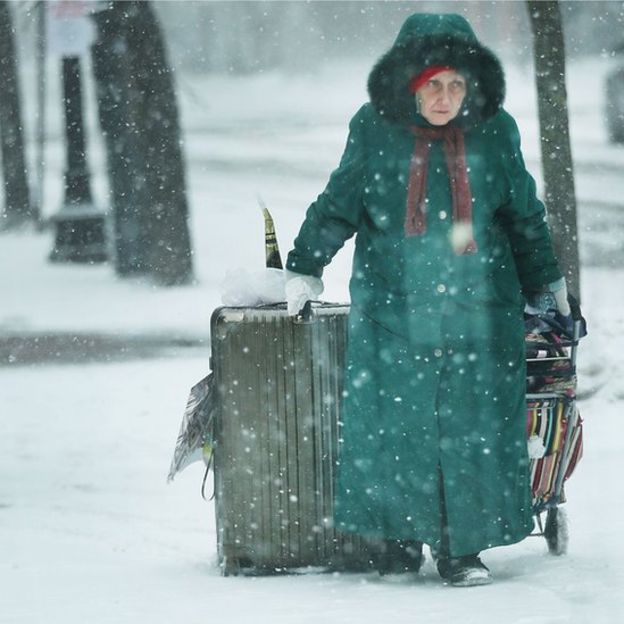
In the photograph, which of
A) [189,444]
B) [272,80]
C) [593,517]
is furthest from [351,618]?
[272,80]

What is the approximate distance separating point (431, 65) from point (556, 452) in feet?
4.09

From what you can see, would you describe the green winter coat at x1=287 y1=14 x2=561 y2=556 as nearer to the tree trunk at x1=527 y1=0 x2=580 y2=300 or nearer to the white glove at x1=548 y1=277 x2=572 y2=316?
the white glove at x1=548 y1=277 x2=572 y2=316

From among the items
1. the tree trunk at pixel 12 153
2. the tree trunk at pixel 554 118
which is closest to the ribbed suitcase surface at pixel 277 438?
the tree trunk at pixel 554 118

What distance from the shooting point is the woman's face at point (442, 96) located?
4.79 meters

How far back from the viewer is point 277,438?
16.8ft

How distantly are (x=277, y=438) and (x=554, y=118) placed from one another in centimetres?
372

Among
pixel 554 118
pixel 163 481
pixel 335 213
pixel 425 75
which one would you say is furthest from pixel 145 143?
pixel 425 75

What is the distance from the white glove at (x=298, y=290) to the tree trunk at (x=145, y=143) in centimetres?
776

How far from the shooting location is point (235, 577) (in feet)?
17.1

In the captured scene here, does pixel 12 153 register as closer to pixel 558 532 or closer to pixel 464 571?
pixel 558 532

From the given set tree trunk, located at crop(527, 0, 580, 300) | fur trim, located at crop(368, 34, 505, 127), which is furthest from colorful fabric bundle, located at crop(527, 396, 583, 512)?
tree trunk, located at crop(527, 0, 580, 300)

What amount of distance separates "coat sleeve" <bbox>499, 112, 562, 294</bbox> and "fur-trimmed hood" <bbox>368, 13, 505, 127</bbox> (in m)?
0.13

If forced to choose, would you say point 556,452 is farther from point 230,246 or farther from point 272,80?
point 272,80

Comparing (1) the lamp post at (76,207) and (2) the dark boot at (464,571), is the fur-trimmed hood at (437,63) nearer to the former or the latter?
(2) the dark boot at (464,571)
